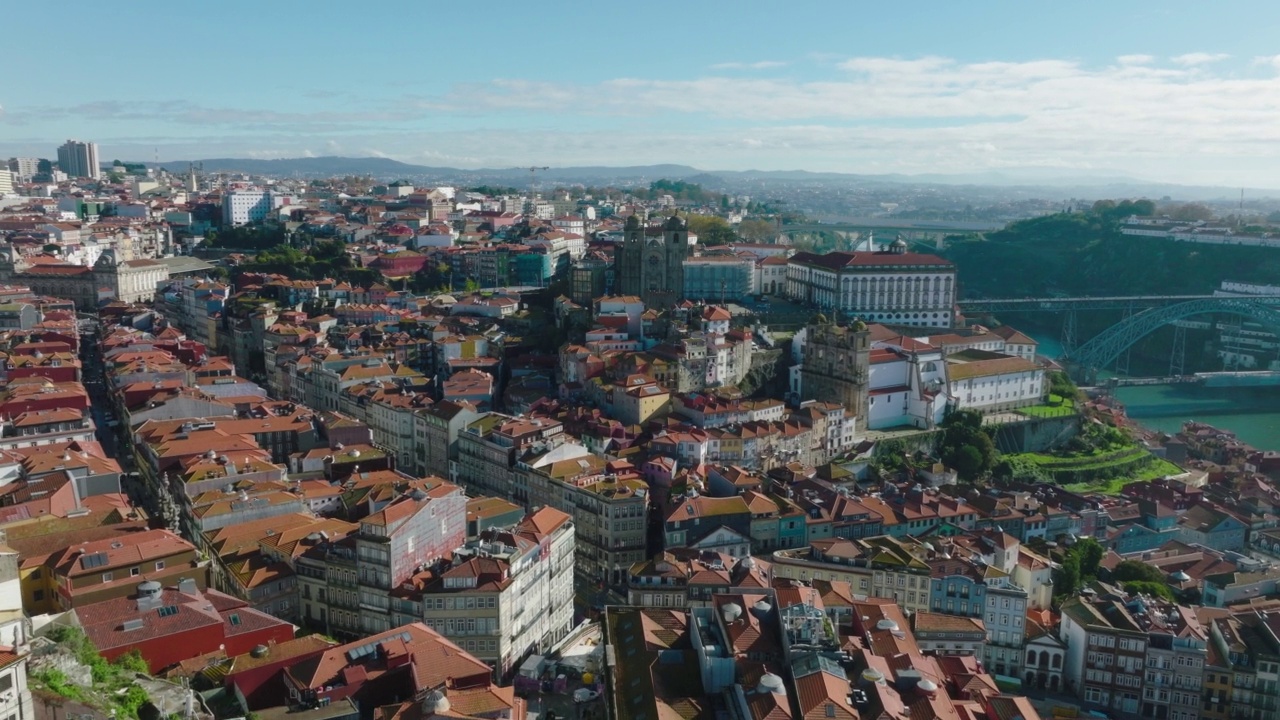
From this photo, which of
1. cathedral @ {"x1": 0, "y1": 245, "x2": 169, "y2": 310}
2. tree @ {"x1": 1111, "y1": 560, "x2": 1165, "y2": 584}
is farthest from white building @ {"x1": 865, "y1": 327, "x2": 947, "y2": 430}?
cathedral @ {"x1": 0, "y1": 245, "x2": 169, "y2": 310}

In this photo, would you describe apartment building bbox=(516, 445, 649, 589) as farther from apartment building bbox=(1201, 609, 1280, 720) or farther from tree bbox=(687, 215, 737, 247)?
tree bbox=(687, 215, 737, 247)

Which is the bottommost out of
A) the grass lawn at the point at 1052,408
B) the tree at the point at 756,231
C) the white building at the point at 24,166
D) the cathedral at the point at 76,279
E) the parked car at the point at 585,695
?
the parked car at the point at 585,695

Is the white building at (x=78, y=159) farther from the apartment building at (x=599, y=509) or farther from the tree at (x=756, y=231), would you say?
the apartment building at (x=599, y=509)

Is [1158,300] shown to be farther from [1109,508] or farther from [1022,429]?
[1109,508]

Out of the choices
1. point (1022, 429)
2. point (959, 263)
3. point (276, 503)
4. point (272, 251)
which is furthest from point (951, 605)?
point (959, 263)

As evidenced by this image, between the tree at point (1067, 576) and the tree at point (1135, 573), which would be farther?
the tree at point (1135, 573)

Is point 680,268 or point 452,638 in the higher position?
point 680,268

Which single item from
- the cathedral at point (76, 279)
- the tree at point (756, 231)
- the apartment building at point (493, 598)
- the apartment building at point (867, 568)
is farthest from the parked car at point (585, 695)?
the tree at point (756, 231)
